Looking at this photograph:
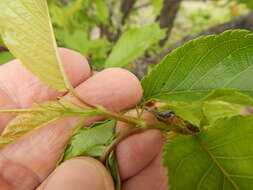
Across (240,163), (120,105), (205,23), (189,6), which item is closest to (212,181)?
(240,163)

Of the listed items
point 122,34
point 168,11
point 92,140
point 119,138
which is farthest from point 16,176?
point 168,11

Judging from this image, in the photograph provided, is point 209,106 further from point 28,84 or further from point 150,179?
point 28,84

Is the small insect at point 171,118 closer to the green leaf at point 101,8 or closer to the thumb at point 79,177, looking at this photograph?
the thumb at point 79,177

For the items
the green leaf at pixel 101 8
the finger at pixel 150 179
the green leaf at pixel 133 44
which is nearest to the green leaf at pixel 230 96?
the finger at pixel 150 179

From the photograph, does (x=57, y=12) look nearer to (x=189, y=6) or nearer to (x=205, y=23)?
(x=205, y=23)

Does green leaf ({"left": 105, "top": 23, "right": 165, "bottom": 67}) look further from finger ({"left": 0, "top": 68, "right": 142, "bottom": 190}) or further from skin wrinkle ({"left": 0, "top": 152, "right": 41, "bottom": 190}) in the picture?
skin wrinkle ({"left": 0, "top": 152, "right": 41, "bottom": 190})
